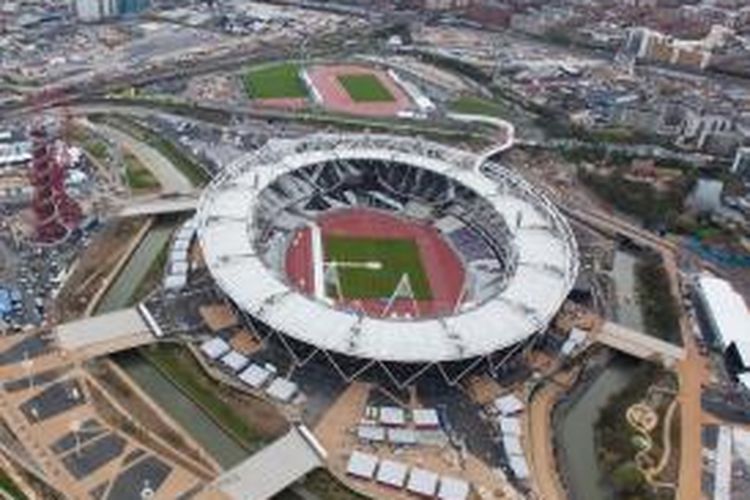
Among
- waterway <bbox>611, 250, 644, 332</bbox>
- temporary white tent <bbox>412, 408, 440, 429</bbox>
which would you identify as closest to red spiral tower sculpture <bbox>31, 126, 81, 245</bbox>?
temporary white tent <bbox>412, 408, 440, 429</bbox>

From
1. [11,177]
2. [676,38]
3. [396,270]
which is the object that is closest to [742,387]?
[396,270]

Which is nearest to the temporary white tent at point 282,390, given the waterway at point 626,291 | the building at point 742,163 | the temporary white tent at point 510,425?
the temporary white tent at point 510,425

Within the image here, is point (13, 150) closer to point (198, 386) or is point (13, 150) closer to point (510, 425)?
point (198, 386)

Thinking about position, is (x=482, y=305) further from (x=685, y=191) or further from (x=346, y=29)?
(x=346, y=29)

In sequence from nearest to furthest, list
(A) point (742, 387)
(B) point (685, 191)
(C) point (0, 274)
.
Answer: (A) point (742, 387) → (C) point (0, 274) → (B) point (685, 191)

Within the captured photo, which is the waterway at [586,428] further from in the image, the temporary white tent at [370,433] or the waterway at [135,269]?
the waterway at [135,269]

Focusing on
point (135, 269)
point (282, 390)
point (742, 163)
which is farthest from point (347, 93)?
point (282, 390)

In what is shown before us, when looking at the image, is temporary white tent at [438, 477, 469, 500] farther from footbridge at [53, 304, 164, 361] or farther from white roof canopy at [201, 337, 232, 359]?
footbridge at [53, 304, 164, 361]
